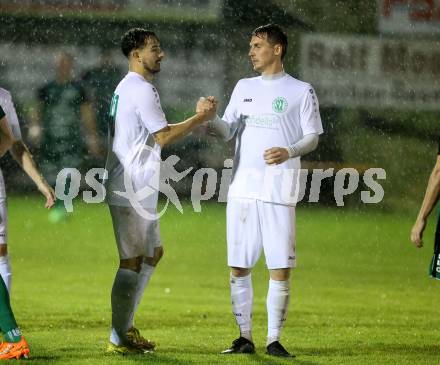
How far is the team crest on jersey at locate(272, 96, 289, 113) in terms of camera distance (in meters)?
7.47

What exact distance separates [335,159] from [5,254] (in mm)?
12955

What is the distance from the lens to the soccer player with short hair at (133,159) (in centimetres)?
725

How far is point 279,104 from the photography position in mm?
7477

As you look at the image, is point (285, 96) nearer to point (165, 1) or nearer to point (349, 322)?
point (349, 322)

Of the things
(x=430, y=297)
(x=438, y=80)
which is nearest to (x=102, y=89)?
(x=438, y=80)

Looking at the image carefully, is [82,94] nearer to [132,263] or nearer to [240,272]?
[240,272]

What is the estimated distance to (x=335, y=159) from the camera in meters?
20.4

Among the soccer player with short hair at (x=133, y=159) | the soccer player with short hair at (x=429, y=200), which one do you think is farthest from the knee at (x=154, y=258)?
the soccer player with short hair at (x=429, y=200)

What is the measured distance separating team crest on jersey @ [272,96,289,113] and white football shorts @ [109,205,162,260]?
923 mm

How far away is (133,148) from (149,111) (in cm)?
24

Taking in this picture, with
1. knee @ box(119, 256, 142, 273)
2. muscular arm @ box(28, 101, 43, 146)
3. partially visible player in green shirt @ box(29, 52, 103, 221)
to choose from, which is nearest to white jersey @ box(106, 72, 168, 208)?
knee @ box(119, 256, 142, 273)

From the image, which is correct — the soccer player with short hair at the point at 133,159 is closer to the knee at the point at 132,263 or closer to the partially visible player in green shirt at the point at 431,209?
the knee at the point at 132,263

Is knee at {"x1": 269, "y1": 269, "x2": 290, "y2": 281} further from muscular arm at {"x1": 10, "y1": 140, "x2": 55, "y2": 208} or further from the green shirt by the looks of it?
the green shirt

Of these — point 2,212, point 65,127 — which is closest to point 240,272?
point 2,212
